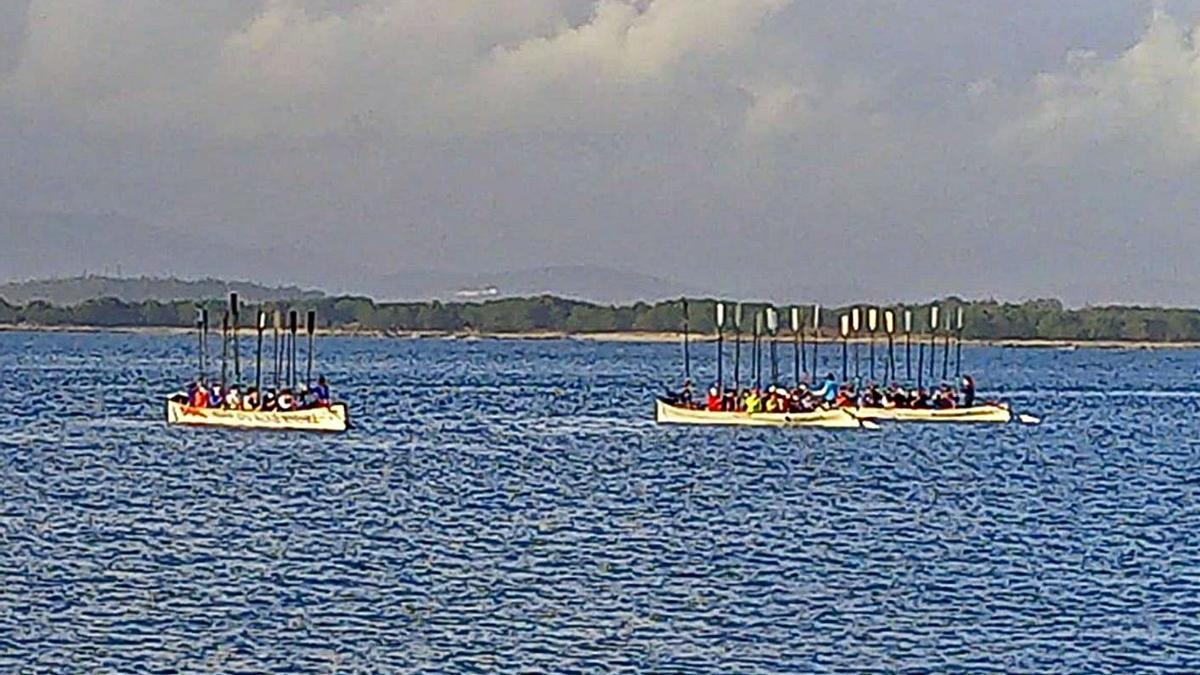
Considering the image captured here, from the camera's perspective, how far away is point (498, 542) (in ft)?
166

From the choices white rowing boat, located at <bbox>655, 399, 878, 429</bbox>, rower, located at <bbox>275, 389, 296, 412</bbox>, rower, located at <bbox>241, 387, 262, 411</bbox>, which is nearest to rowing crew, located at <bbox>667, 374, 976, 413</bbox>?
white rowing boat, located at <bbox>655, 399, 878, 429</bbox>

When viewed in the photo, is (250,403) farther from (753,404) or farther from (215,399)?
(753,404)

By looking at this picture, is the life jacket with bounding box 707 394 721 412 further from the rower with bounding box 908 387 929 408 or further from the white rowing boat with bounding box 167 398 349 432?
the white rowing boat with bounding box 167 398 349 432

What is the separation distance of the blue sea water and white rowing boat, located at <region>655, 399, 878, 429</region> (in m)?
0.99

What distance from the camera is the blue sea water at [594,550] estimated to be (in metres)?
36.5

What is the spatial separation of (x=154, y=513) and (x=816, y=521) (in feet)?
52.0

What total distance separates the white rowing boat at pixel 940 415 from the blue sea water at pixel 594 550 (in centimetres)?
280

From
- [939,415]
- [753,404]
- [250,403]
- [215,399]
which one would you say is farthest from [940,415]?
[215,399]

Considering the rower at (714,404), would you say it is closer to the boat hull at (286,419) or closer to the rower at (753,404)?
the rower at (753,404)

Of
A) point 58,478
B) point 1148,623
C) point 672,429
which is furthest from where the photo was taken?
point 672,429

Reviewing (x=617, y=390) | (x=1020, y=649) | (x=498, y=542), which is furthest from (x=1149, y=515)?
(x=617, y=390)

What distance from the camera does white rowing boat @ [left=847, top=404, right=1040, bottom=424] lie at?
9669 cm

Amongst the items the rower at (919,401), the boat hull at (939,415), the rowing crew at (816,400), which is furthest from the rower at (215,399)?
the rower at (919,401)

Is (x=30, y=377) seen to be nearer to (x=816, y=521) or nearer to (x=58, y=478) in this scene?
(x=58, y=478)
